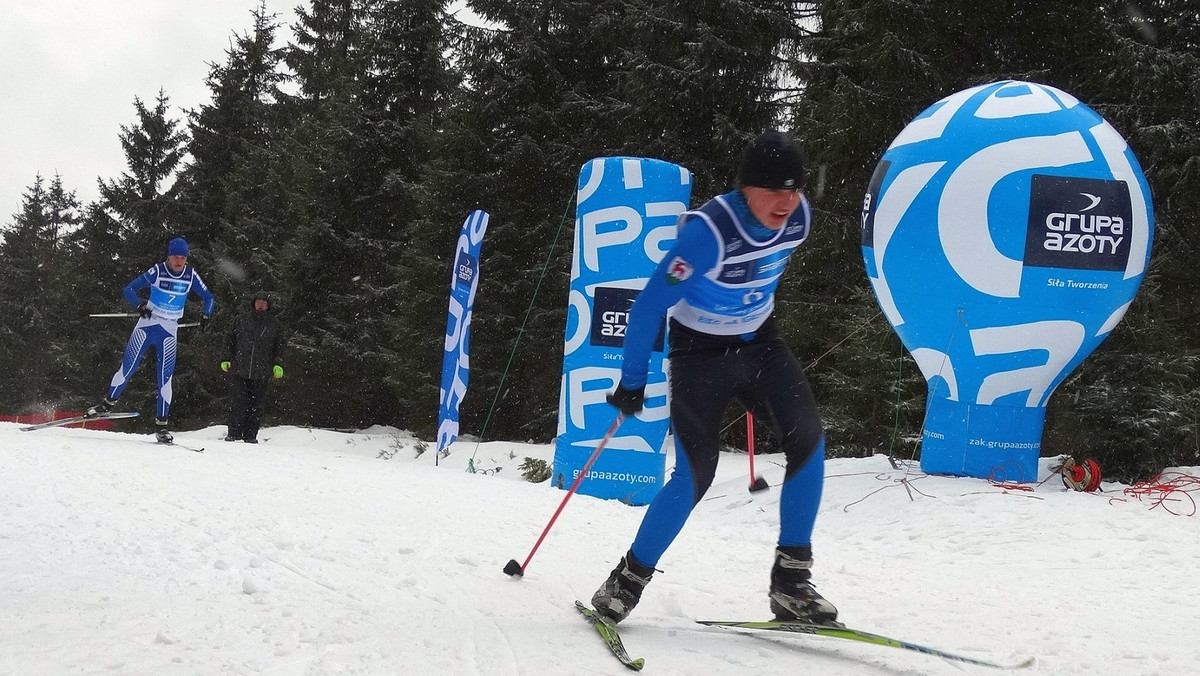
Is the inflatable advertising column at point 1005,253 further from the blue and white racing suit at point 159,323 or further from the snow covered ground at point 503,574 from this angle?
the blue and white racing suit at point 159,323

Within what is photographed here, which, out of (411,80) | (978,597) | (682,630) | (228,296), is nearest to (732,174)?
(411,80)

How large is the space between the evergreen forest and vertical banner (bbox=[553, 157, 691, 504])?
2432mm

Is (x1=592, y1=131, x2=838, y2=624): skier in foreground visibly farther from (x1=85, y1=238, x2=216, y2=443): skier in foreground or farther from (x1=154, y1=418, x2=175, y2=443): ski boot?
(x1=85, y1=238, x2=216, y2=443): skier in foreground

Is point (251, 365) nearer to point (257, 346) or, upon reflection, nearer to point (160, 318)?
point (257, 346)

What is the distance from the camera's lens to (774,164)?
375cm

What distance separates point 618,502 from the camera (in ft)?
27.9

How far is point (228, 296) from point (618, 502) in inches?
853

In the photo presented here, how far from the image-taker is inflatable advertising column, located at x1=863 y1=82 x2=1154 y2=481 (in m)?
7.51

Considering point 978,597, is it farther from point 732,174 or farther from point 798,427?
point 732,174

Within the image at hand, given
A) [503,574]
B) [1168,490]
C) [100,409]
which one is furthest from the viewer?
[100,409]

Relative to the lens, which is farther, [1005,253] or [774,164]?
[1005,253]

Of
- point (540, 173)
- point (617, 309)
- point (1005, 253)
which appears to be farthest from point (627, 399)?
point (540, 173)

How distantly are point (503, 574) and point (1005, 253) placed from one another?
492cm

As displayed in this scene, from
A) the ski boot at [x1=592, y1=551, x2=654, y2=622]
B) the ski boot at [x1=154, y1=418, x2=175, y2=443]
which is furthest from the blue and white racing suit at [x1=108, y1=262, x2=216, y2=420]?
the ski boot at [x1=592, y1=551, x2=654, y2=622]
